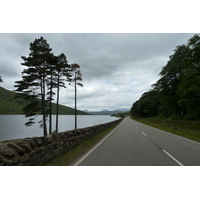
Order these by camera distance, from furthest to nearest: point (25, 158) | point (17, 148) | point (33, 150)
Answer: point (33, 150) < point (25, 158) < point (17, 148)

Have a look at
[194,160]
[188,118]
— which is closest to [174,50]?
[188,118]

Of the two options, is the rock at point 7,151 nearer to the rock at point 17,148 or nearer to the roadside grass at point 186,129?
the rock at point 17,148

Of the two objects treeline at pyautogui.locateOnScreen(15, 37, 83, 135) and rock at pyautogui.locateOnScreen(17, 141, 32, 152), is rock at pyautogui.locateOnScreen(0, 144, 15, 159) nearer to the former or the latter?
rock at pyautogui.locateOnScreen(17, 141, 32, 152)

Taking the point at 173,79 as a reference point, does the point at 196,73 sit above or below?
below

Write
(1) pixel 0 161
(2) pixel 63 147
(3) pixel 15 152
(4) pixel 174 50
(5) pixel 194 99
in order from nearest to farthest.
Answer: (1) pixel 0 161 < (3) pixel 15 152 < (2) pixel 63 147 < (5) pixel 194 99 < (4) pixel 174 50

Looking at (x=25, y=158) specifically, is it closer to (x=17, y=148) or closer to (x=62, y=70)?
(x=17, y=148)

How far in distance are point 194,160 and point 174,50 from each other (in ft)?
101

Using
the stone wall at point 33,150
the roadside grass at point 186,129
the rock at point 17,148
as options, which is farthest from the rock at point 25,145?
the roadside grass at point 186,129

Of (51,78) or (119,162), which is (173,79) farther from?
(119,162)

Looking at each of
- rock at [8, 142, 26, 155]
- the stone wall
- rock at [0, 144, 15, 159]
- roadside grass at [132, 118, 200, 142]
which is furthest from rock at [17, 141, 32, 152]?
roadside grass at [132, 118, 200, 142]

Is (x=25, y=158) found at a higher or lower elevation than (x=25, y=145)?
lower

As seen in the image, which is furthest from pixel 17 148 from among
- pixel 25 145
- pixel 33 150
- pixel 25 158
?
pixel 33 150

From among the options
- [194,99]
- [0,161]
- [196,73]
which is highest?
[196,73]

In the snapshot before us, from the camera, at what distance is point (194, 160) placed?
17.5 feet
